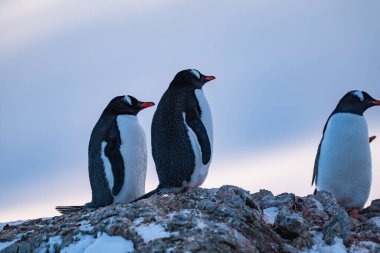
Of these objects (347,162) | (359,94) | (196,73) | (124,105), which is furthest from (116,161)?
(359,94)

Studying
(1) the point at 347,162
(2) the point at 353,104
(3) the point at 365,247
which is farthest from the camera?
(2) the point at 353,104

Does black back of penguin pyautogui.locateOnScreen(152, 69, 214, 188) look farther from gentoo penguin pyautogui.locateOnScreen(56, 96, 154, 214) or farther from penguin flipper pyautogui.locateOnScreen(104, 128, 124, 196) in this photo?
penguin flipper pyautogui.locateOnScreen(104, 128, 124, 196)

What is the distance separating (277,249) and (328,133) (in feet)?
18.5

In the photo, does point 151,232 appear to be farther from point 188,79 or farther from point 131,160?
point 188,79

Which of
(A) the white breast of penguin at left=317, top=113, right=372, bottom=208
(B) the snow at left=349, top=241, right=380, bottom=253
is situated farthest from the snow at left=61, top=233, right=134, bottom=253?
(A) the white breast of penguin at left=317, top=113, right=372, bottom=208

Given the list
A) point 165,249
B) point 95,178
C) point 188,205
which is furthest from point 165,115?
point 165,249

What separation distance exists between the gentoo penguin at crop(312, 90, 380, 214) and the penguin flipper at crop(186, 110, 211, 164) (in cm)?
277

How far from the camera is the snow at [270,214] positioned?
354 inches

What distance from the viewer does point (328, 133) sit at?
1338cm

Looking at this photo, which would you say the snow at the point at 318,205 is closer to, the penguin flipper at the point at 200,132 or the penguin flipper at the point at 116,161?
the penguin flipper at the point at 200,132

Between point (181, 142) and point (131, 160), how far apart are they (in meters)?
1.16

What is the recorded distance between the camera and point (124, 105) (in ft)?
41.4

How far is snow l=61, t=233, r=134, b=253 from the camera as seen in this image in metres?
7.88

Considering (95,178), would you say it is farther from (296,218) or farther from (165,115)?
(296,218)
